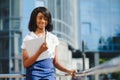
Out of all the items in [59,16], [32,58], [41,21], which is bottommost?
[32,58]

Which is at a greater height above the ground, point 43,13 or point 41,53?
point 43,13

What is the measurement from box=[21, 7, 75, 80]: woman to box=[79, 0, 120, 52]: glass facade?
49.4m

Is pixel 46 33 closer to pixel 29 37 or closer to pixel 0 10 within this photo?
pixel 29 37

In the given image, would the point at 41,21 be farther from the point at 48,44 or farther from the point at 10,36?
the point at 10,36

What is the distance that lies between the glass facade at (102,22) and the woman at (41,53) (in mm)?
49359

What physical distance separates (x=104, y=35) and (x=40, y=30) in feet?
165

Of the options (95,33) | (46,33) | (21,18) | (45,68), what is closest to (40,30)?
(46,33)

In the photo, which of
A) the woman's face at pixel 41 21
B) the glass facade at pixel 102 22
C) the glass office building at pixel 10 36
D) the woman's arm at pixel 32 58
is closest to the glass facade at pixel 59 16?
the glass office building at pixel 10 36

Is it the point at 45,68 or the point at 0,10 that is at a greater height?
the point at 0,10

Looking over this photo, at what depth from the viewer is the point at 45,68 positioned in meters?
3.84

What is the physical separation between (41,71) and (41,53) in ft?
0.51

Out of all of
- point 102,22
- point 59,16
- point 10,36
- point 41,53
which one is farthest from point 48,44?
point 102,22

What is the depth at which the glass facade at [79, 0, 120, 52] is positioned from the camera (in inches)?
2106

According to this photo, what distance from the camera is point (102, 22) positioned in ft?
177
